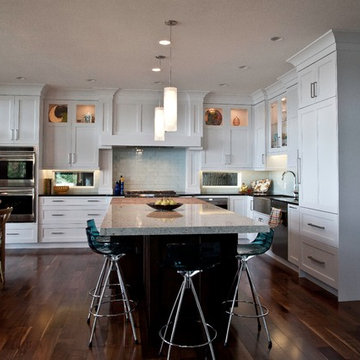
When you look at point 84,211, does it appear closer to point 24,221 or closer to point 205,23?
point 24,221

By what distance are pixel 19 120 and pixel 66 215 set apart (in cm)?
175

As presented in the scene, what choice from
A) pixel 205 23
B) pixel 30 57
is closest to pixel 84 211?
pixel 30 57

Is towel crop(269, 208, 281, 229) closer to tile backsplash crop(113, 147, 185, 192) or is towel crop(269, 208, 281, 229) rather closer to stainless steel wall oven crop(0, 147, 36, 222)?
tile backsplash crop(113, 147, 185, 192)

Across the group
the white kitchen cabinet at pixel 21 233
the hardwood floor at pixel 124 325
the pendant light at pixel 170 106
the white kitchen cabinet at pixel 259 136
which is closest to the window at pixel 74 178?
the white kitchen cabinet at pixel 21 233

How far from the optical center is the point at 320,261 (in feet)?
13.1

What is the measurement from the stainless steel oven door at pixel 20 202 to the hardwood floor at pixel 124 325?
5.34 feet

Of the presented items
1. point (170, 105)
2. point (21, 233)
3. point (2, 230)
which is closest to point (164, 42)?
point (170, 105)

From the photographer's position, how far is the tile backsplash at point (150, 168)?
22.5 ft

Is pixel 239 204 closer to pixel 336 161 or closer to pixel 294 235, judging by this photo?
pixel 294 235

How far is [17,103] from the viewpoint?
610 centimetres

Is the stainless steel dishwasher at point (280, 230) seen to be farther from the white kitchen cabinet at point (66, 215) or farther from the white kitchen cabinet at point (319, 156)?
the white kitchen cabinet at point (66, 215)

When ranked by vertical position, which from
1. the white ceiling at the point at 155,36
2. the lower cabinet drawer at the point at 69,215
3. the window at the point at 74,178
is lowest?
the lower cabinet drawer at the point at 69,215

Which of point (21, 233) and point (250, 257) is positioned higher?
point (250, 257)

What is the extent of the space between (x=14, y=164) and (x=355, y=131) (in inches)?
199
